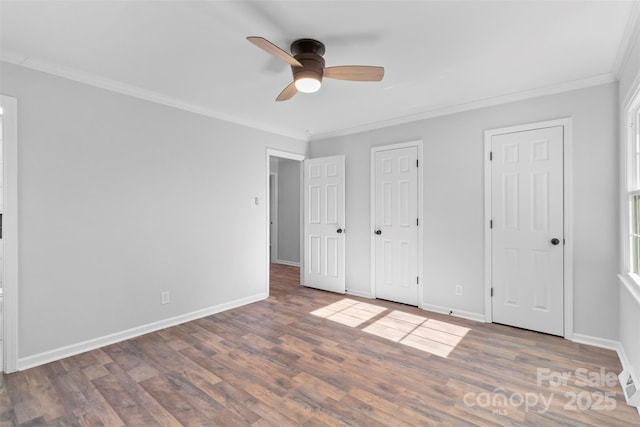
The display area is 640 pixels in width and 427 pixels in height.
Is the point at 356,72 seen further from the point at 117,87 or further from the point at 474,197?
the point at 117,87

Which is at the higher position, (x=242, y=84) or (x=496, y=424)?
(x=242, y=84)

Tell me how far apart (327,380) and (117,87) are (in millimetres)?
3231

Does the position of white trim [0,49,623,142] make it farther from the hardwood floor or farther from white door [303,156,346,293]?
the hardwood floor

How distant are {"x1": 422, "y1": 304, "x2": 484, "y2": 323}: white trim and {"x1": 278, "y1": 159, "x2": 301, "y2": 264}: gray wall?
3.73m

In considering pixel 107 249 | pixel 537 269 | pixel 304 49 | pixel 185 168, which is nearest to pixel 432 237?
pixel 537 269

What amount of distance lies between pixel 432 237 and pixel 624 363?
1.95 m

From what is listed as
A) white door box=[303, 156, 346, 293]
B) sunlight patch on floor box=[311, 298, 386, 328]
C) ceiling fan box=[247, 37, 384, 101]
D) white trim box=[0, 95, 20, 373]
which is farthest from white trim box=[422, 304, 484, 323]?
white trim box=[0, 95, 20, 373]

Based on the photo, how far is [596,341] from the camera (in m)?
2.90

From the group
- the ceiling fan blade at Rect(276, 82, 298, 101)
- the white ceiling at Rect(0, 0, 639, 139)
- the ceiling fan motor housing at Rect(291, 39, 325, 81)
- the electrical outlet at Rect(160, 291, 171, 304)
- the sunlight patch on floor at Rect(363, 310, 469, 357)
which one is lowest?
the sunlight patch on floor at Rect(363, 310, 469, 357)

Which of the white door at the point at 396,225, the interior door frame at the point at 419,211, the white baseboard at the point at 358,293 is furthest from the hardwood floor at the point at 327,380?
the white baseboard at the point at 358,293

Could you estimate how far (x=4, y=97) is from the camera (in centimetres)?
245

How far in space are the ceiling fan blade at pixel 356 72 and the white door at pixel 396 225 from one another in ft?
6.28

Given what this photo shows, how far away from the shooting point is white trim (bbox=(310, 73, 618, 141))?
9.51 feet

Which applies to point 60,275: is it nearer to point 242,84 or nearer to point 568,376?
point 242,84
